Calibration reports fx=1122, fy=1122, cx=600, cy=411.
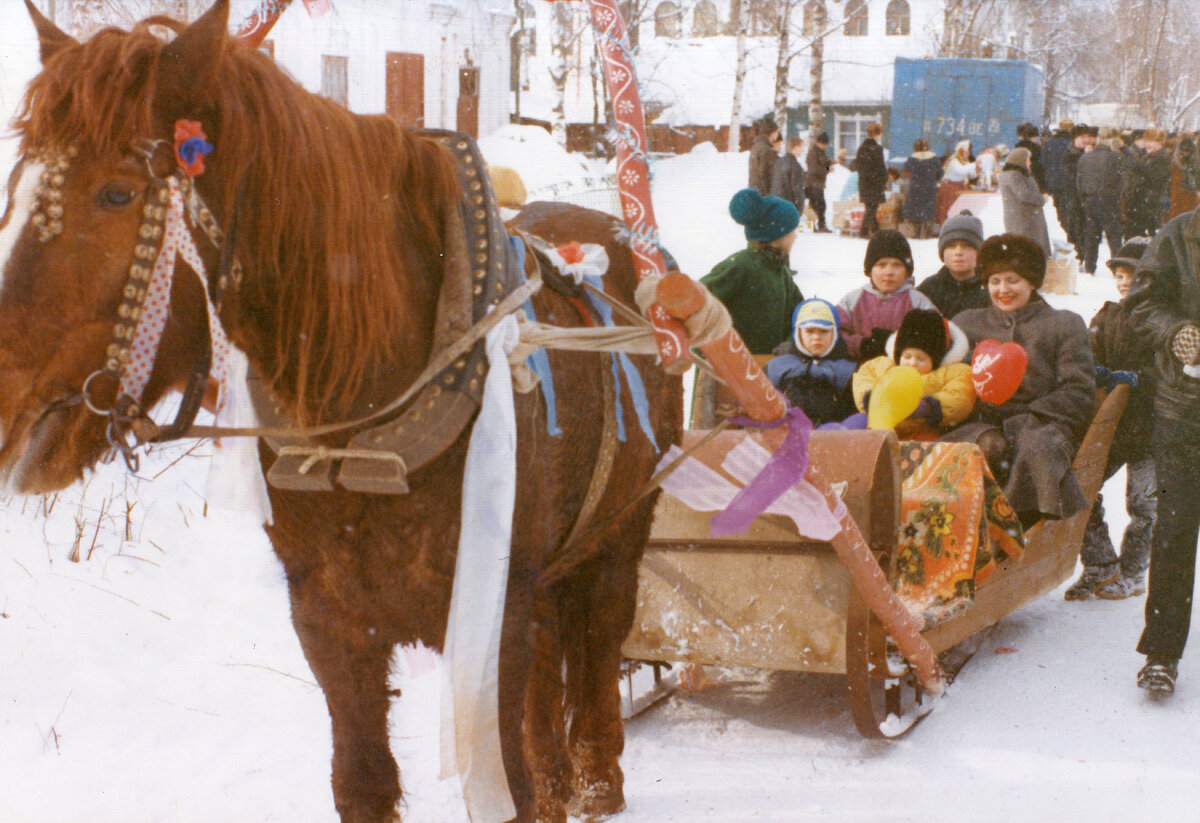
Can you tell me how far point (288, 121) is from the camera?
67.9 inches

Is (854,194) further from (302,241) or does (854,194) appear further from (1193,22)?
(302,241)

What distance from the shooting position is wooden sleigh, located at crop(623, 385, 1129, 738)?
11.3ft

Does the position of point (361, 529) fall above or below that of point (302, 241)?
below

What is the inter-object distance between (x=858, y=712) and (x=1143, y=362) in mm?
Result: 2392

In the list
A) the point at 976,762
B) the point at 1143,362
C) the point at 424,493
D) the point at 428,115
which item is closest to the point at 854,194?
the point at 428,115

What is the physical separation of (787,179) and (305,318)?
14445 mm

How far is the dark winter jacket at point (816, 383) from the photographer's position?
4594 millimetres

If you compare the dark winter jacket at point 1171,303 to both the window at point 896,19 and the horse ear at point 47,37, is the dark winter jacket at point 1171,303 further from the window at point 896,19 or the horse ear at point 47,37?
Result: the window at point 896,19

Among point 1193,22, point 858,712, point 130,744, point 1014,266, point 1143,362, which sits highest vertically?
point 1193,22

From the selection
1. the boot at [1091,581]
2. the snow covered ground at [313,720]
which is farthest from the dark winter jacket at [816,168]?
the snow covered ground at [313,720]

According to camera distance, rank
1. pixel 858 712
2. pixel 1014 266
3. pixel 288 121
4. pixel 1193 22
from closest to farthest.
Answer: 1. pixel 288 121
2. pixel 858 712
3. pixel 1014 266
4. pixel 1193 22

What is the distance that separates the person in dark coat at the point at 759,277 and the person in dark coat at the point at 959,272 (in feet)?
2.73

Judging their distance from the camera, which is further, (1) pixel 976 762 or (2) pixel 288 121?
(1) pixel 976 762

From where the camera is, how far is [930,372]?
453cm
